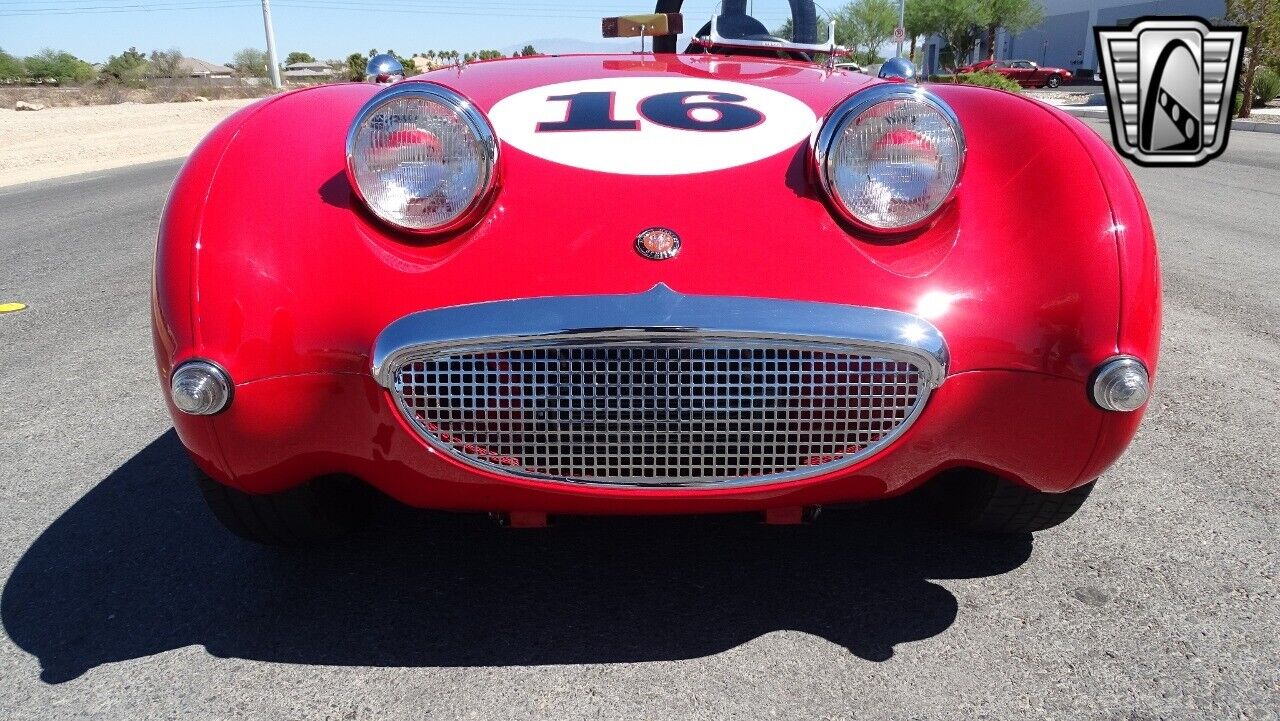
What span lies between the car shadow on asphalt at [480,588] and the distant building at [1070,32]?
4660 centimetres

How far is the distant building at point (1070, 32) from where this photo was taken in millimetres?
46625

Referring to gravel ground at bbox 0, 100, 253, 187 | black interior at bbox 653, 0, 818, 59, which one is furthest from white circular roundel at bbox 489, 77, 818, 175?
gravel ground at bbox 0, 100, 253, 187

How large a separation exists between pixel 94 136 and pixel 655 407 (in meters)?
23.0

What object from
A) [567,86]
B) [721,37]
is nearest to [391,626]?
[567,86]

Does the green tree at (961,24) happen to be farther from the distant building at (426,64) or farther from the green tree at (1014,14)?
the distant building at (426,64)

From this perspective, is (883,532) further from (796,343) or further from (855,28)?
(855,28)

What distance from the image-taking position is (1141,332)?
186 cm

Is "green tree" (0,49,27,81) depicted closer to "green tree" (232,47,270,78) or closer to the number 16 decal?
"green tree" (232,47,270,78)

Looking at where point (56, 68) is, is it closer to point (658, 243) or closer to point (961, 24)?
point (961, 24)

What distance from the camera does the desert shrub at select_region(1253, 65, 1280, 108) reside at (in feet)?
74.4

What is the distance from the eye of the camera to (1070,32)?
174 ft

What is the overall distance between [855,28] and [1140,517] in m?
64.6

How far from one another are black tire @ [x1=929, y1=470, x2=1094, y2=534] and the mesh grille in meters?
0.53

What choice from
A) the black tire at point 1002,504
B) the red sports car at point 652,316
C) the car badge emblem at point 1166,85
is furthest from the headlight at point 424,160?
the car badge emblem at point 1166,85
